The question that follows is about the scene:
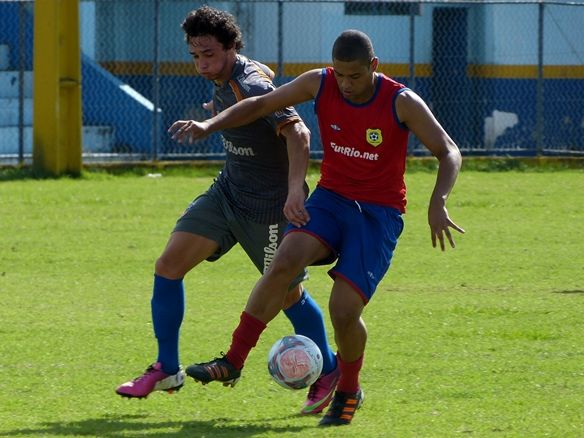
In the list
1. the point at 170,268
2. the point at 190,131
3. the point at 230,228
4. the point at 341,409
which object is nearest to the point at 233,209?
the point at 230,228

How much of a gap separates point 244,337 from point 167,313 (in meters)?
0.59

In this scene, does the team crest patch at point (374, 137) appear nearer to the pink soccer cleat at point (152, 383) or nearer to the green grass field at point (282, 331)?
the green grass field at point (282, 331)

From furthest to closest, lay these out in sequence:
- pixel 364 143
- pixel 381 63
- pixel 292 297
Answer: pixel 381 63, pixel 292 297, pixel 364 143

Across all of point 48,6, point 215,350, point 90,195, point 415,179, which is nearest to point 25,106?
point 48,6

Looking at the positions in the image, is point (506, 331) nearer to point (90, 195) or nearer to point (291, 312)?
point (291, 312)

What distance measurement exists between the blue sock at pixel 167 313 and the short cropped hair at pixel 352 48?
1447 millimetres

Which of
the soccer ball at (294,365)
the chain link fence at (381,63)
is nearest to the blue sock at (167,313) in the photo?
the soccer ball at (294,365)

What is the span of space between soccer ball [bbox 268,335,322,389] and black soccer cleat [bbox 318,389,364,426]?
143 mm

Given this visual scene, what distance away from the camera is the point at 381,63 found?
21297mm

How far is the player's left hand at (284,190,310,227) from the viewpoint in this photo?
6.14 metres

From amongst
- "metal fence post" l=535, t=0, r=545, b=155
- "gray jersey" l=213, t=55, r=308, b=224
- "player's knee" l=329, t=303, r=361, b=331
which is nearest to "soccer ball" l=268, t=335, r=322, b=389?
"player's knee" l=329, t=303, r=361, b=331

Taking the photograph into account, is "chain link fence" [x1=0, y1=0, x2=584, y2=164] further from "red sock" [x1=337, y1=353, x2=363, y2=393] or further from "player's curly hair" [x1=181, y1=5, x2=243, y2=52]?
"red sock" [x1=337, y1=353, x2=363, y2=393]

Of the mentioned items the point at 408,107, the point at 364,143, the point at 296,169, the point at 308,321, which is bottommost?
the point at 308,321

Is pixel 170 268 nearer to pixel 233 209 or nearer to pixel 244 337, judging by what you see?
pixel 233 209
